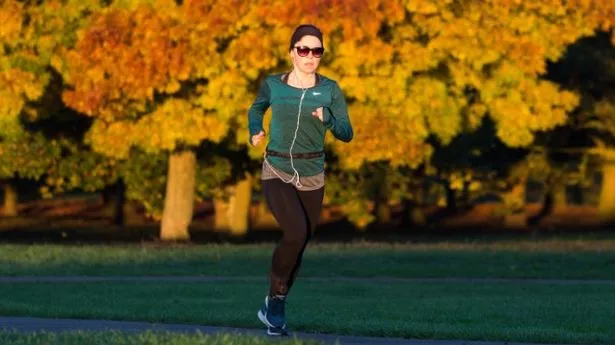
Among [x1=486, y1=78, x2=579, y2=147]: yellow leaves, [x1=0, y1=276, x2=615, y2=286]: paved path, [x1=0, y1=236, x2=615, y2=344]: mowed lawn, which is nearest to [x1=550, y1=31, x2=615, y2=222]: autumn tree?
[x1=486, y1=78, x2=579, y2=147]: yellow leaves

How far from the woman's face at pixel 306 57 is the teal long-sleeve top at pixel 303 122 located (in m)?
0.15

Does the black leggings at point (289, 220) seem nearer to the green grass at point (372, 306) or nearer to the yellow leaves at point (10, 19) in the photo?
the green grass at point (372, 306)

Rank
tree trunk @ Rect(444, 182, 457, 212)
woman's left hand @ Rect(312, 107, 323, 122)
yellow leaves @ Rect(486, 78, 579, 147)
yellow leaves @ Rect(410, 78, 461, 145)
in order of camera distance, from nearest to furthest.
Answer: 1. woman's left hand @ Rect(312, 107, 323, 122)
2. yellow leaves @ Rect(410, 78, 461, 145)
3. yellow leaves @ Rect(486, 78, 579, 147)
4. tree trunk @ Rect(444, 182, 457, 212)

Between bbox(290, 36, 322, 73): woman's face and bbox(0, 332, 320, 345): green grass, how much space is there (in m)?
1.86

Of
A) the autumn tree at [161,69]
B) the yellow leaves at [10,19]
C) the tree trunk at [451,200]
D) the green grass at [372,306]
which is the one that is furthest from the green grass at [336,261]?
the tree trunk at [451,200]

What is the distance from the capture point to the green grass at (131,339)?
1048cm

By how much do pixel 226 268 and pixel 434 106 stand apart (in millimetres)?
8770

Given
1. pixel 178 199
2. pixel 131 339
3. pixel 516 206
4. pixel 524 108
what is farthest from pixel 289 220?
pixel 516 206

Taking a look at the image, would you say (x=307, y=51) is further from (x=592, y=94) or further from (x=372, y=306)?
(x=592, y=94)

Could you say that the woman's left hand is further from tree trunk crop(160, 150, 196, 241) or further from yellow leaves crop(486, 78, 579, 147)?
tree trunk crop(160, 150, 196, 241)

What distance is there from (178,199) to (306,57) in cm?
2393

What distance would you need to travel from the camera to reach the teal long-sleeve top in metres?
11.0

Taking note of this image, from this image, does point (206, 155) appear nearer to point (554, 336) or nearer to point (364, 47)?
point (364, 47)

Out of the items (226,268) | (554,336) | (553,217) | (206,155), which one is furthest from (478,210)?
(554,336)
